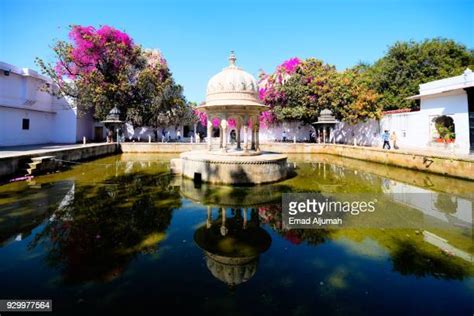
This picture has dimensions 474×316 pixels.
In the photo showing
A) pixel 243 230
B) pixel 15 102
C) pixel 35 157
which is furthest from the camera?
pixel 15 102

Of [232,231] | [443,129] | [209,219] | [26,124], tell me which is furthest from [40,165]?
[443,129]

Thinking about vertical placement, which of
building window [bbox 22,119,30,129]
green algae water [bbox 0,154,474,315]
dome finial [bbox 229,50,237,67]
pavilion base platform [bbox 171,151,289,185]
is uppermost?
dome finial [bbox 229,50,237,67]

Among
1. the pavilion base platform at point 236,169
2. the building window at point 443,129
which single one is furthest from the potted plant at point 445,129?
the pavilion base platform at point 236,169

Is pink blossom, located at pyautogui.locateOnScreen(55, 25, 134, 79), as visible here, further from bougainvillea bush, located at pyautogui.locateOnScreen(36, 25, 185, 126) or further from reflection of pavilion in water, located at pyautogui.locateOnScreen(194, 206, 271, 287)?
reflection of pavilion in water, located at pyautogui.locateOnScreen(194, 206, 271, 287)

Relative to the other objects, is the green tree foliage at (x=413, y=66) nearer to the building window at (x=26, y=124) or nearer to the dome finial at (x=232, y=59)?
the dome finial at (x=232, y=59)

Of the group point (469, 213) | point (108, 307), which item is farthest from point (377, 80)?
point (108, 307)

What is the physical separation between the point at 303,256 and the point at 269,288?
54.9 inches

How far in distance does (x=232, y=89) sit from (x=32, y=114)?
20.6 m

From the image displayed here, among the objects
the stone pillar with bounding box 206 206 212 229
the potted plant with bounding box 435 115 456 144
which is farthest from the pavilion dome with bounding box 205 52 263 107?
the potted plant with bounding box 435 115 456 144

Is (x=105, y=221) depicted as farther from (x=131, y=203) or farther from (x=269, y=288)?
(x=269, y=288)

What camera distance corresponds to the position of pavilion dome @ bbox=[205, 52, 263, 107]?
12930 mm

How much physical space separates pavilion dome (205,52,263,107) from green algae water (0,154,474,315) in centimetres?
556

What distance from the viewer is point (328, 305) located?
3.59m

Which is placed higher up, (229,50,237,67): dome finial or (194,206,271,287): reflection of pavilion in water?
(229,50,237,67): dome finial
